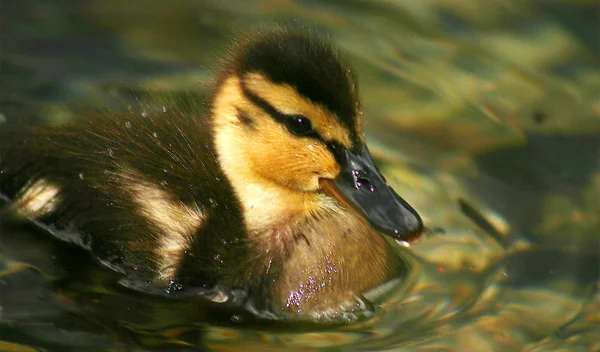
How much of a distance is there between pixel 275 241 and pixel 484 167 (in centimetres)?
100

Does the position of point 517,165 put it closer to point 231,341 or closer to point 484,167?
point 484,167

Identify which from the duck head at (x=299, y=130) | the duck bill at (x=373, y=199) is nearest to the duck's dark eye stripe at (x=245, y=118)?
the duck head at (x=299, y=130)

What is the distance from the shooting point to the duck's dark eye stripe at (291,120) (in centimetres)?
267

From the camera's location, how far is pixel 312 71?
2.58 meters

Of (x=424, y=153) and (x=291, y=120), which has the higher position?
(x=291, y=120)

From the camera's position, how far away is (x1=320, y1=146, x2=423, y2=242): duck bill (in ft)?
8.74

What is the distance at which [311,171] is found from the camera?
9.07ft

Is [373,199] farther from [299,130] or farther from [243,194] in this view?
[243,194]

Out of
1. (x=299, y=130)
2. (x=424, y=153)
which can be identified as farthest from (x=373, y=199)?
(x=424, y=153)

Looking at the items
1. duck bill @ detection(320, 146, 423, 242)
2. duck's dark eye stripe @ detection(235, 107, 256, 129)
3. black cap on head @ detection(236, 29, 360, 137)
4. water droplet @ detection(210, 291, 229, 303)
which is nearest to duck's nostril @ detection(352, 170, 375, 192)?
duck bill @ detection(320, 146, 423, 242)

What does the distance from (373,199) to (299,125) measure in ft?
0.87

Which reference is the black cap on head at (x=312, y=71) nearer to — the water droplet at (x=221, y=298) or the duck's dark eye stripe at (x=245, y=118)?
the duck's dark eye stripe at (x=245, y=118)

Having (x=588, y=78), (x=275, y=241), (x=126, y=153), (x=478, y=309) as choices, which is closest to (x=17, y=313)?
(x=126, y=153)

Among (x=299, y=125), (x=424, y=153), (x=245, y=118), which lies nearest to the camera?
(x=299, y=125)
